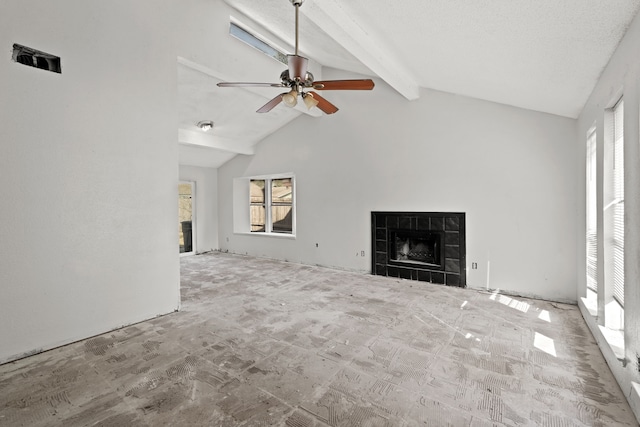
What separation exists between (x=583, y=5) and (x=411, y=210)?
11.4 feet

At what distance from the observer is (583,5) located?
162 cm

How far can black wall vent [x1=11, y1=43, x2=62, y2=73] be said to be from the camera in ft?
7.99

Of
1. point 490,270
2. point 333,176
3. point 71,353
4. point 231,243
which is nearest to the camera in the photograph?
point 71,353

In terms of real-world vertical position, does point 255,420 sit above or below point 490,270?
below

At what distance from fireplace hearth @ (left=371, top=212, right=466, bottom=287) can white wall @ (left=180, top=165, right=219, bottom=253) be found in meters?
4.65

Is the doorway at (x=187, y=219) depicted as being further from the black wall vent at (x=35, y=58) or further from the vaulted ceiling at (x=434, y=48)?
the black wall vent at (x=35, y=58)

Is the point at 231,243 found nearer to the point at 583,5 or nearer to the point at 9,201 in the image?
the point at 9,201

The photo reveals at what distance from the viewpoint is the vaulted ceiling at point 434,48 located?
75.1 inches

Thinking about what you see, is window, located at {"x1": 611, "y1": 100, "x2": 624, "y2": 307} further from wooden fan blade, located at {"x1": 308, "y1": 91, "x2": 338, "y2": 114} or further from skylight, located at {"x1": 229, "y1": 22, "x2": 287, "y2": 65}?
skylight, located at {"x1": 229, "y1": 22, "x2": 287, "y2": 65}

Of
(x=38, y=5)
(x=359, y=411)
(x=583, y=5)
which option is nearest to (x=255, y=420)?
→ (x=359, y=411)

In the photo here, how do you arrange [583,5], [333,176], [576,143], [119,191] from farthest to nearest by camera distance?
[333,176], [576,143], [119,191], [583,5]

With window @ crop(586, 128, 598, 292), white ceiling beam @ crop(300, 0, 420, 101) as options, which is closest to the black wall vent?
white ceiling beam @ crop(300, 0, 420, 101)

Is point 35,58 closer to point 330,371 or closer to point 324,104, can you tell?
point 324,104

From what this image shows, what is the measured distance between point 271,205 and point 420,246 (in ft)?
12.9
